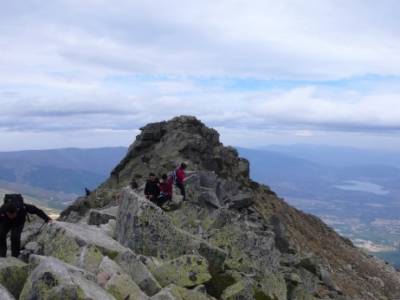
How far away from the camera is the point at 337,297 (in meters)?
36.3

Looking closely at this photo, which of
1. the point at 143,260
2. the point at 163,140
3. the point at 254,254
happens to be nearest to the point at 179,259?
the point at 143,260

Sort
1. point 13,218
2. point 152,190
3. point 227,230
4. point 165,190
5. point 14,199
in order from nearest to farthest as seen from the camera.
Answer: point 14,199, point 13,218, point 227,230, point 152,190, point 165,190

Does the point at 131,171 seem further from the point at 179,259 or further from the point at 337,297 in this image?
the point at 179,259

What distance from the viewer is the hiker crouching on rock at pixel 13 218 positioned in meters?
21.2

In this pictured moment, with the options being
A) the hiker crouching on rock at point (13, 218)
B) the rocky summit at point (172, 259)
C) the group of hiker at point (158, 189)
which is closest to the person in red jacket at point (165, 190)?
the group of hiker at point (158, 189)

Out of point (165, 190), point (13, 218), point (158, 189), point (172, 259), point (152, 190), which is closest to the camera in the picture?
point (13, 218)

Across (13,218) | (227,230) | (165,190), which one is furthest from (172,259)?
(165,190)

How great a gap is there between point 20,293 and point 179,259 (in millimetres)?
6448

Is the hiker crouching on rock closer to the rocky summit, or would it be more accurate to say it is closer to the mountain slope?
the rocky summit

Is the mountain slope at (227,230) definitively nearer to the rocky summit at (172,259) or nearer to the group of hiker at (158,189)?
the rocky summit at (172,259)

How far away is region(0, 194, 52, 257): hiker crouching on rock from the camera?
21203mm

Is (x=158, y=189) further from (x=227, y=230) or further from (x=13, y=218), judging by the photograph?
(x=13, y=218)

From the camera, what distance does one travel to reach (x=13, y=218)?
21641 mm

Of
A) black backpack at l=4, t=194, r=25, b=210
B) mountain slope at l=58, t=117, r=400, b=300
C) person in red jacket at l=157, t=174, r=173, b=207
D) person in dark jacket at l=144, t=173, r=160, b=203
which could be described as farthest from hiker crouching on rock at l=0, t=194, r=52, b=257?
person in red jacket at l=157, t=174, r=173, b=207
